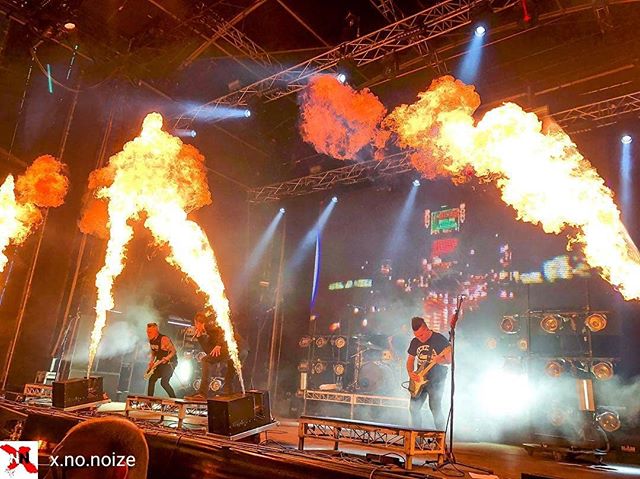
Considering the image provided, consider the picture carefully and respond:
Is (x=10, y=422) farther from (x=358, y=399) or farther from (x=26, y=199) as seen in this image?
(x=358, y=399)

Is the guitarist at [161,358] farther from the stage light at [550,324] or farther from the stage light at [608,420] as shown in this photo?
the stage light at [608,420]

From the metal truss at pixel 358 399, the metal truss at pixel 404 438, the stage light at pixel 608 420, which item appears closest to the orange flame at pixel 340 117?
the metal truss at pixel 358 399

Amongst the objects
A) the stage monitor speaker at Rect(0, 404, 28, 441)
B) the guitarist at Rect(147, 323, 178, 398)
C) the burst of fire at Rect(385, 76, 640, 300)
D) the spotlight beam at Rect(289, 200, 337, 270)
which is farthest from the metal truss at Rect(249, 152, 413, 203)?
the stage monitor speaker at Rect(0, 404, 28, 441)

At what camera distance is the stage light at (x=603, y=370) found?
9.52 metres

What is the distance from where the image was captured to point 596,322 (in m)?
9.80

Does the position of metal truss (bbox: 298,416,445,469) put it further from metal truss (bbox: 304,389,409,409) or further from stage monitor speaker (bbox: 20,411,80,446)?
metal truss (bbox: 304,389,409,409)

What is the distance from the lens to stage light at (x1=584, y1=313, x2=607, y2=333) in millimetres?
9711

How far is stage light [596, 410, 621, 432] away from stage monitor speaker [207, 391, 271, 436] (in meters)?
7.24

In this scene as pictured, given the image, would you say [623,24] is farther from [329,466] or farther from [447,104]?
[329,466]

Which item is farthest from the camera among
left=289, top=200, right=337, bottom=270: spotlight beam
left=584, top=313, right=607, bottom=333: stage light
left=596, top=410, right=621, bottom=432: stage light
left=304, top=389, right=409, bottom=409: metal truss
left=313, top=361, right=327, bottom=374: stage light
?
left=289, top=200, right=337, bottom=270: spotlight beam

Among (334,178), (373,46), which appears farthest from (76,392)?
(334,178)

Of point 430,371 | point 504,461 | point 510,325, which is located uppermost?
point 510,325

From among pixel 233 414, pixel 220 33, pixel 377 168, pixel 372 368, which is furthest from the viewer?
pixel 377 168

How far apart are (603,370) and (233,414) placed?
8069 mm
